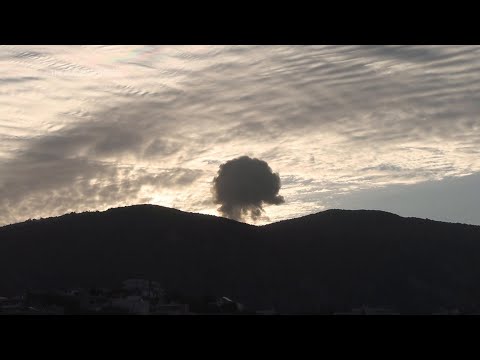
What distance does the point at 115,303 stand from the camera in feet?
189

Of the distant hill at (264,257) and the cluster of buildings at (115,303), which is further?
the distant hill at (264,257)

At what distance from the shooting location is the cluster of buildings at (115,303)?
1933 inches

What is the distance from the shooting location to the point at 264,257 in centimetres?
9281

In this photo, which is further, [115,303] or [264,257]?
[264,257]

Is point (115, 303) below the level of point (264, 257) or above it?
above

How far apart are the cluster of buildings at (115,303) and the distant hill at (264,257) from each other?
14059mm

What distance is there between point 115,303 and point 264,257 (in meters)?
37.9

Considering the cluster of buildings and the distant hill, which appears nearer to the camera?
the cluster of buildings

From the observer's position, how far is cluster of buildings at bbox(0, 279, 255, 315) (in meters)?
49.1

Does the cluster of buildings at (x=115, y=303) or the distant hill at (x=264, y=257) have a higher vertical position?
the cluster of buildings at (x=115, y=303)

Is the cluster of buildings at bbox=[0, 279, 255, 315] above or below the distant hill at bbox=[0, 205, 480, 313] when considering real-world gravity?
above

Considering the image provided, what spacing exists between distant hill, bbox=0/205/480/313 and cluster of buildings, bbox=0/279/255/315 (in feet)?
46.1
